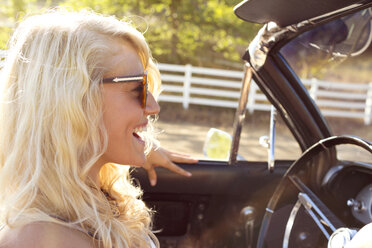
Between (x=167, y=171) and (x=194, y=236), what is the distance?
1.27ft

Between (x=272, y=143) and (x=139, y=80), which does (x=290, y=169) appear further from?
(x=139, y=80)

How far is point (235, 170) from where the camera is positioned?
7.58 ft

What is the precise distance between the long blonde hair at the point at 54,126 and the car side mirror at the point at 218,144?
1248mm

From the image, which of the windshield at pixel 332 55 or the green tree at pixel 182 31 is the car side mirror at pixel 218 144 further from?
the green tree at pixel 182 31

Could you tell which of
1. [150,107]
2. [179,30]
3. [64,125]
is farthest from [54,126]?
[179,30]

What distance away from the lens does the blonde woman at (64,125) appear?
3.52 ft

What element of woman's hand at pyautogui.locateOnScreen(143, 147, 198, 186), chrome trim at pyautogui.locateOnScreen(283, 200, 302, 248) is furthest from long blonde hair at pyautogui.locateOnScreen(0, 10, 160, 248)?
woman's hand at pyautogui.locateOnScreen(143, 147, 198, 186)

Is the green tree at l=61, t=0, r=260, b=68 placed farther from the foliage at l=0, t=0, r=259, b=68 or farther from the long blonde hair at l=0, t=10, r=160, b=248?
the long blonde hair at l=0, t=10, r=160, b=248

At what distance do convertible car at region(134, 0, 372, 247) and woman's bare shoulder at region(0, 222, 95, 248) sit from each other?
73 cm

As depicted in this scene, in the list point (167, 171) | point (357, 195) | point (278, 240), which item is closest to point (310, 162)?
point (357, 195)

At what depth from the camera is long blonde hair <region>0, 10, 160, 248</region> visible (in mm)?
1090

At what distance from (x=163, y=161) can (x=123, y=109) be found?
3.11 feet

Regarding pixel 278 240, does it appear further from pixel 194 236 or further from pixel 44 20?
pixel 44 20

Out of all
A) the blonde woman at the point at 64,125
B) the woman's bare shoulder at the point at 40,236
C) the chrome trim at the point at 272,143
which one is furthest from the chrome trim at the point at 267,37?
Answer: the woman's bare shoulder at the point at 40,236
